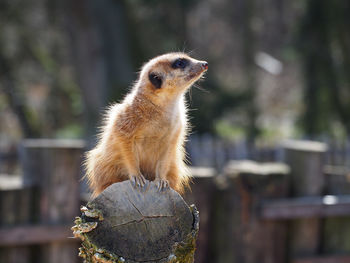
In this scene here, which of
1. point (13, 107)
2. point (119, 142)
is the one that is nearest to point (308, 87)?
point (13, 107)

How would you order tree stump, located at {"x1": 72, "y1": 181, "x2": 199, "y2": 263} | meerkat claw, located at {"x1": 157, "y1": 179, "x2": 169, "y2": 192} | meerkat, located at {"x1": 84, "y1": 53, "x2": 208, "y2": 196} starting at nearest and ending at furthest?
1. tree stump, located at {"x1": 72, "y1": 181, "x2": 199, "y2": 263}
2. meerkat claw, located at {"x1": 157, "y1": 179, "x2": 169, "y2": 192}
3. meerkat, located at {"x1": 84, "y1": 53, "x2": 208, "y2": 196}

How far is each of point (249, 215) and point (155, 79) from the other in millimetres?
2671

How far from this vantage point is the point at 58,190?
17.5ft

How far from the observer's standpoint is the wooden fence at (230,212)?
5266 mm

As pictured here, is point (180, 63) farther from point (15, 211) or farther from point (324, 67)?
point (324, 67)

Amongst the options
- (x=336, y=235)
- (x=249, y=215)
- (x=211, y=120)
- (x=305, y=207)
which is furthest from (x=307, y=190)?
(x=211, y=120)

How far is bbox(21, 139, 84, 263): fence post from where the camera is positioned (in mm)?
5254

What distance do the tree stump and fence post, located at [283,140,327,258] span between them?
372 cm

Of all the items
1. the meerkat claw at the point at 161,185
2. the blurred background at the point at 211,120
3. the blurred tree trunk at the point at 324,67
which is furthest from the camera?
the blurred tree trunk at the point at 324,67

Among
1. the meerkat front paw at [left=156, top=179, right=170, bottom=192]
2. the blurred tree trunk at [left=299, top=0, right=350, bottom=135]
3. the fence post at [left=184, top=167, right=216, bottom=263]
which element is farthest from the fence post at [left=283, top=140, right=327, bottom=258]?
the blurred tree trunk at [left=299, top=0, right=350, bottom=135]

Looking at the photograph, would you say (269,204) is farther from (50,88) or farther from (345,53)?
(50,88)

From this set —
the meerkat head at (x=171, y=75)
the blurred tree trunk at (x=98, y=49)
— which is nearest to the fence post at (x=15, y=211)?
the meerkat head at (x=171, y=75)

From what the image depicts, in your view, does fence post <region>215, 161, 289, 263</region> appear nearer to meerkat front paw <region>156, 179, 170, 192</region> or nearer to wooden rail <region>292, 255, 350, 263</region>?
wooden rail <region>292, 255, 350, 263</region>

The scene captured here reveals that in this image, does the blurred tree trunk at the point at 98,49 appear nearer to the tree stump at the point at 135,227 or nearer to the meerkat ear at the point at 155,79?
the meerkat ear at the point at 155,79
